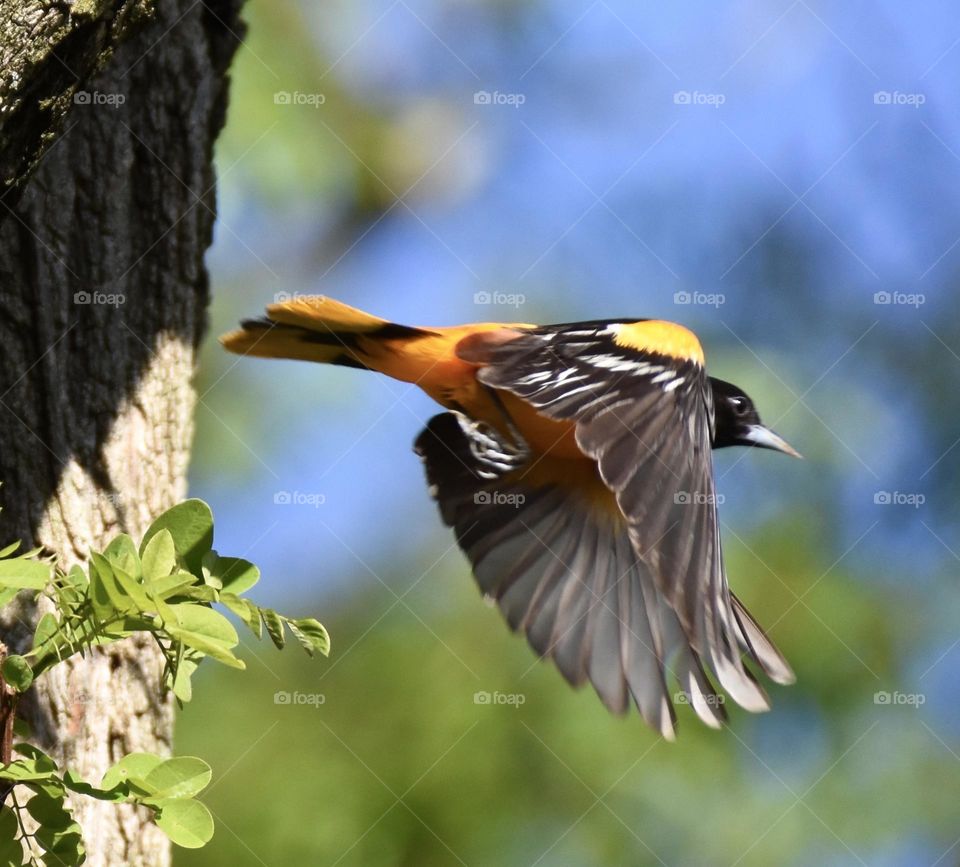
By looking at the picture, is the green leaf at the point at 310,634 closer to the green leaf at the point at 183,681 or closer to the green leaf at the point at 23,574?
the green leaf at the point at 183,681

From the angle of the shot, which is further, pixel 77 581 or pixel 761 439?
pixel 761 439

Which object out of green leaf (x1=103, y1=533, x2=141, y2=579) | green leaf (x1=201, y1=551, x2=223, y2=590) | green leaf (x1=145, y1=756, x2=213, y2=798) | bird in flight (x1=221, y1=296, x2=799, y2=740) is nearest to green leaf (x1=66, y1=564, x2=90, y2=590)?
green leaf (x1=103, y1=533, x2=141, y2=579)

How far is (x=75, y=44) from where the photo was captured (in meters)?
1.75

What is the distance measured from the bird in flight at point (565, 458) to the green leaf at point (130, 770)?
1.20m

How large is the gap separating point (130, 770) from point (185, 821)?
10 cm

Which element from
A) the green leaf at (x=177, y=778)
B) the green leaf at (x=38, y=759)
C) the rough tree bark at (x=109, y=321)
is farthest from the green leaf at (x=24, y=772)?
the rough tree bark at (x=109, y=321)

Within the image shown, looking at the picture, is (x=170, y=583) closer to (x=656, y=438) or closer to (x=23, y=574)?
(x=23, y=574)

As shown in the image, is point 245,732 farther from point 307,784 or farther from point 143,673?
point 143,673

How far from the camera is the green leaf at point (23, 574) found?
1377 millimetres

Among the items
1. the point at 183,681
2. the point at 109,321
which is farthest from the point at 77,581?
the point at 109,321

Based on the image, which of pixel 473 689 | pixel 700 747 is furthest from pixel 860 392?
pixel 473 689

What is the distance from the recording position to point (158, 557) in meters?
1.41

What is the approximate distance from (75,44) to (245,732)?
269 centimetres

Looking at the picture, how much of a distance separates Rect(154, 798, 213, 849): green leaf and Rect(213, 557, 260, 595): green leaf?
0.92 feet
